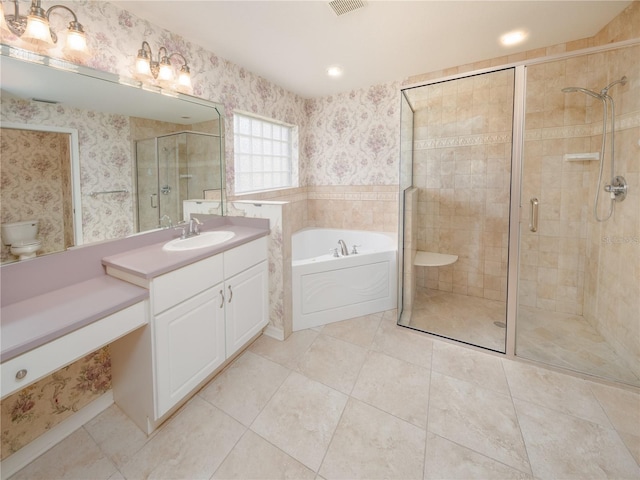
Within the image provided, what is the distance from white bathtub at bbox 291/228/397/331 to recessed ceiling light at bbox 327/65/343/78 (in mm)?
1776

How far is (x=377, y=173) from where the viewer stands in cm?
349

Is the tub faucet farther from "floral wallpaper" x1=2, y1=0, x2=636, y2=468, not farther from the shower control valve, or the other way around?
the shower control valve

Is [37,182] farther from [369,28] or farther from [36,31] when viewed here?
[369,28]

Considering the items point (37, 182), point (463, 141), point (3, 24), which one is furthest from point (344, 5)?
point (37, 182)

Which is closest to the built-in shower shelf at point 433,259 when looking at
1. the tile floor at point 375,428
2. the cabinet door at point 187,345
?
the tile floor at point 375,428

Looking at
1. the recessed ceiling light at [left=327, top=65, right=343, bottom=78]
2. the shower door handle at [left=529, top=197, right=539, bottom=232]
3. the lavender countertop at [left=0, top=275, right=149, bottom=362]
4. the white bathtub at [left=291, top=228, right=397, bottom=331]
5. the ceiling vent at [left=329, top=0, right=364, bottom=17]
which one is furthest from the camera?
the recessed ceiling light at [left=327, top=65, right=343, bottom=78]

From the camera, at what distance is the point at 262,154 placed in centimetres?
337

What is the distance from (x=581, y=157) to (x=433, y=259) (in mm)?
1440

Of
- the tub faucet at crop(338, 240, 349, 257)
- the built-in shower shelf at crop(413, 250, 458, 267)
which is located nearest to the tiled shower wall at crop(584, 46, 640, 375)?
the built-in shower shelf at crop(413, 250, 458, 267)

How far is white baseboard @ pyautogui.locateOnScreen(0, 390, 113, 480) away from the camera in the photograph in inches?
51.7

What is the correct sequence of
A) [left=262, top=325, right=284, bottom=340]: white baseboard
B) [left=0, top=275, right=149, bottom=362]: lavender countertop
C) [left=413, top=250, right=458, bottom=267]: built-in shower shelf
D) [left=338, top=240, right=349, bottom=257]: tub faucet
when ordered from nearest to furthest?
[left=0, top=275, right=149, bottom=362]: lavender countertop → [left=262, top=325, right=284, bottom=340]: white baseboard → [left=413, top=250, right=458, bottom=267]: built-in shower shelf → [left=338, top=240, right=349, bottom=257]: tub faucet

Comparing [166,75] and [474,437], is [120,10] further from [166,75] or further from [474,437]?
[474,437]

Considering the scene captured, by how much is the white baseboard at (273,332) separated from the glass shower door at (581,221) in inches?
70.0

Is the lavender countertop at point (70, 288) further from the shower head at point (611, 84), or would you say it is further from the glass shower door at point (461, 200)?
the shower head at point (611, 84)
